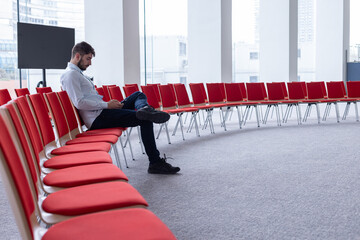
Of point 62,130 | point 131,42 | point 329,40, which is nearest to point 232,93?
point 131,42

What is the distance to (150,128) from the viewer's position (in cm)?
432

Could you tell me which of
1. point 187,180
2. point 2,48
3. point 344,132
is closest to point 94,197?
point 187,180

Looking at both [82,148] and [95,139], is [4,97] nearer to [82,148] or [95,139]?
[95,139]

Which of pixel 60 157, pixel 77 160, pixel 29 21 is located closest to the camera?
pixel 77 160

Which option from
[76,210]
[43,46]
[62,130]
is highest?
[43,46]

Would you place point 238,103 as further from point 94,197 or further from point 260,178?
point 94,197

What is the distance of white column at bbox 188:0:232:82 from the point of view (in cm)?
1205

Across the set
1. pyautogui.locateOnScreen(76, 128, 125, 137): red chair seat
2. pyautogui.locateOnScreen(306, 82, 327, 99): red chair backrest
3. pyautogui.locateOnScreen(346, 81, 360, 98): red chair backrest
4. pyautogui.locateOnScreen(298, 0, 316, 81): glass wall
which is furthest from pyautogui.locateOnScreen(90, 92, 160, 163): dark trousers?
pyautogui.locateOnScreen(298, 0, 316, 81): glass wall

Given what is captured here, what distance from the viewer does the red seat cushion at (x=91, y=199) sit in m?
1.77

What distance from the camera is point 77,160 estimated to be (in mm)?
2691

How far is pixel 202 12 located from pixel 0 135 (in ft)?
37.4

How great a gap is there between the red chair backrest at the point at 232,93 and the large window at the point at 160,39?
3304 millimetres

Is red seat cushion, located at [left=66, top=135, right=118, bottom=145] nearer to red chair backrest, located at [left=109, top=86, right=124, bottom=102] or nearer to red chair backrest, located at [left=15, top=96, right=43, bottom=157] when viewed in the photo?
red chair backrest, located at [left=15, top=96, right=43, bottom=157]

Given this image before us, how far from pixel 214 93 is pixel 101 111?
13.8 ft
